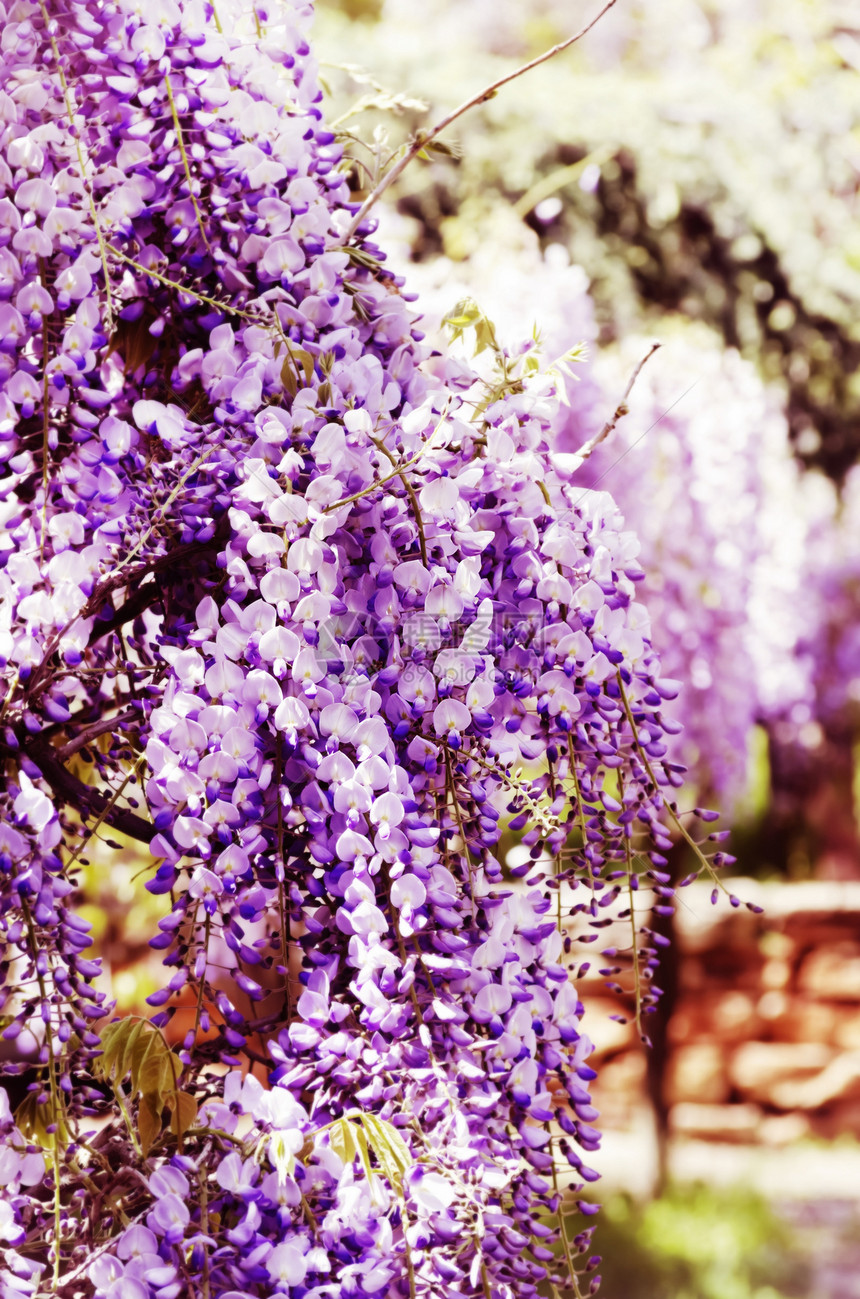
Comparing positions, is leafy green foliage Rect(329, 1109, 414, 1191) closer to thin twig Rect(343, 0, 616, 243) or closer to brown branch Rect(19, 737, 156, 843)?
brown branch Rect(19, 737, 156, 843)

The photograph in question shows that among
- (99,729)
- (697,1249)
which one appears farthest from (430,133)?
(697,1249)

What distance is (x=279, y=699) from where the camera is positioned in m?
0.82

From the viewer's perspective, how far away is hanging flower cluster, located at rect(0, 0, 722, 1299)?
814 mm

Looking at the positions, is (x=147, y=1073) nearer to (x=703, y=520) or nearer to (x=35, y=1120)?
(x=35, y=1120)

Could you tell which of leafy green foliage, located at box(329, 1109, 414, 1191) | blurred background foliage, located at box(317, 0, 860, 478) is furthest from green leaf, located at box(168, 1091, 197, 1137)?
blurred background foliage, located at box(317, 0, 860, 478)

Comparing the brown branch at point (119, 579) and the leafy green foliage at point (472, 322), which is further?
the leafy green foliage at point (472, 322)

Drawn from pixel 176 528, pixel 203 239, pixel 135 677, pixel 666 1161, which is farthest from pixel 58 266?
pixel 666 1161

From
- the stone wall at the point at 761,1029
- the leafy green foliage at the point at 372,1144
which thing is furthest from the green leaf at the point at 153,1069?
the stone wall at the point at 761,1029

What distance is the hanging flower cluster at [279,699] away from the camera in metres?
0.81

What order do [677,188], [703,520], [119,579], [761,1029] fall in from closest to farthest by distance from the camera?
[119,579] → [703,520] → [677,188] → [761,1029]

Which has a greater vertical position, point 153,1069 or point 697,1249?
point 153,1069

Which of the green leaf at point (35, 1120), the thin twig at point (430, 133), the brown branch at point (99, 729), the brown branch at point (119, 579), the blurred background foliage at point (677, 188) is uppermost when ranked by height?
the blurred background foliage at point (677, 188)

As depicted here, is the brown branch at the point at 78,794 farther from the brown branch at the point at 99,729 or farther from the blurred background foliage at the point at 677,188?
the blurred background foliage at the point at 677,188

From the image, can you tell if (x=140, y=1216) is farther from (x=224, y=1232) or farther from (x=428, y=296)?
(x=428, y=296)
